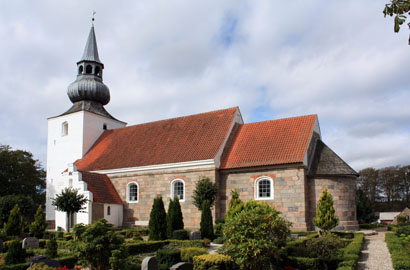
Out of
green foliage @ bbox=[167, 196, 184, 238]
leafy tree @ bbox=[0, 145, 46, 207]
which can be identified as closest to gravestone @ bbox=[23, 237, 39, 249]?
green foliage @ bbox=[167, 196, 184, 238]

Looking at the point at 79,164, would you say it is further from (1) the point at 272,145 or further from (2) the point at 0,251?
(1) the point at 272,145

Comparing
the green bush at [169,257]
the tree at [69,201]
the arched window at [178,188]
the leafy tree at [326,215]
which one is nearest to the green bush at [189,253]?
the green bush at [169,257]

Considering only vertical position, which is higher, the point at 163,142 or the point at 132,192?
the point at 163,142

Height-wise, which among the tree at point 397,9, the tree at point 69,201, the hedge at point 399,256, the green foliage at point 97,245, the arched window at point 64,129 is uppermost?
the arched window at point 64,129

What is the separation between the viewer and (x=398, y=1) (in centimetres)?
363

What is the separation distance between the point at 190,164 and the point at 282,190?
17.3 ft

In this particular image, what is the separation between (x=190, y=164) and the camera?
2133 cm

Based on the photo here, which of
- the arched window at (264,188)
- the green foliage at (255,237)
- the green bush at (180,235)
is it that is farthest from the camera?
the arched window at (264,188)

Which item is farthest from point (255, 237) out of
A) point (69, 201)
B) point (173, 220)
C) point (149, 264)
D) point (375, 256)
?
point (69, 201)

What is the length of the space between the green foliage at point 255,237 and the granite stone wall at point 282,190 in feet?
26.7

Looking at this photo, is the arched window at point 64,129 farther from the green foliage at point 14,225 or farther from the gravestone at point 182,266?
the gravestone at point 182,266

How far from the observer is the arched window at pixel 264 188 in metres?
19.5

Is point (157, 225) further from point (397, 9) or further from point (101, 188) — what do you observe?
point (397, 9)

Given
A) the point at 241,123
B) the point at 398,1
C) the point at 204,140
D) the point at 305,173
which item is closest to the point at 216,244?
the point at 305,173
